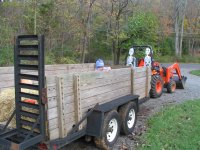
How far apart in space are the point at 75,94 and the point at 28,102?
73 centimetres

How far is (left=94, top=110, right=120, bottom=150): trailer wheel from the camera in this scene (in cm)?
491

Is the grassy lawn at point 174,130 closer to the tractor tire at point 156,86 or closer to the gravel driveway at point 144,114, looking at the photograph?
the gravel driveway at point 144,114

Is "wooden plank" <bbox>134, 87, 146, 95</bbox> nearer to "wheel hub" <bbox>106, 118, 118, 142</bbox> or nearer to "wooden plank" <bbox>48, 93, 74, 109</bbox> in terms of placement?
"wheel hub" <bbox>106, 118, 118, 142</bbox>

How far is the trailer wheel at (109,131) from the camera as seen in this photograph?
4.91 metres

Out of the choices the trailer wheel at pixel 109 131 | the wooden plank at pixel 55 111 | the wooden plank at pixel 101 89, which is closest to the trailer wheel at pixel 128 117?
the trailer wheel at pixel 109 131

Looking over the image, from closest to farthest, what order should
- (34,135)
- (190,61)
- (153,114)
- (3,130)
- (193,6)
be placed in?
(34,135) < (3,130) < (153,114) < (190,61) < (193,6)

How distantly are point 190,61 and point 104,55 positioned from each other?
49.2 feet

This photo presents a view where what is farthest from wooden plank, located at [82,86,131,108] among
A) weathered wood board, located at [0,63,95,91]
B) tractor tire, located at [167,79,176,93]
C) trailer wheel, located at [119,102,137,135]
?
tractor tire, located at [167,79,176,93]

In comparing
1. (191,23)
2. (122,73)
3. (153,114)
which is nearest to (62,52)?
(153,114)

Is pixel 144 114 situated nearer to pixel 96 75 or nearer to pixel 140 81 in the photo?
pixel 140 81

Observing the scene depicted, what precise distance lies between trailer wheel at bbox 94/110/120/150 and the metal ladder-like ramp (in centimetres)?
126

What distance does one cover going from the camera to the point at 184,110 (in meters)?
7.93

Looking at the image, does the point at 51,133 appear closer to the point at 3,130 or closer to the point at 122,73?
the point at 3,130

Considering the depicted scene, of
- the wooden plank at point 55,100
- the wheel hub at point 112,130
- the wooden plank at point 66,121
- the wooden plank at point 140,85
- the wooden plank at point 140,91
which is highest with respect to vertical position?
the wooden plank at point 55,100
